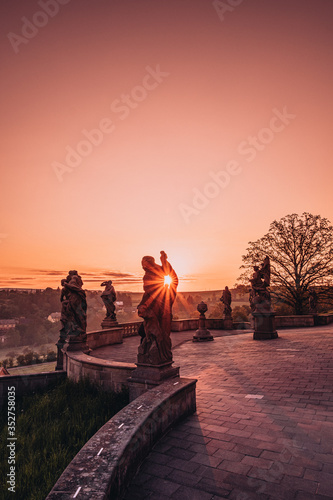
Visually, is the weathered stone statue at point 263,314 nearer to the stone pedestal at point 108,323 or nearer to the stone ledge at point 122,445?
the stone pedestal at point 108,323

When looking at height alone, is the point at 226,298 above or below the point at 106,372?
above

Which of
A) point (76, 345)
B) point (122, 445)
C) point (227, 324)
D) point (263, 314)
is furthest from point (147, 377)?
point (227, 324)

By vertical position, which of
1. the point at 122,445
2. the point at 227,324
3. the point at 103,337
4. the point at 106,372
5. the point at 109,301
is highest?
the point at 109,301

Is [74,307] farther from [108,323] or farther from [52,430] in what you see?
[108,323]

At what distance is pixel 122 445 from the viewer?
11.1 feet

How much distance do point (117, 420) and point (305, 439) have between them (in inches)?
104

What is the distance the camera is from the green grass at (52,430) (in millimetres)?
4281

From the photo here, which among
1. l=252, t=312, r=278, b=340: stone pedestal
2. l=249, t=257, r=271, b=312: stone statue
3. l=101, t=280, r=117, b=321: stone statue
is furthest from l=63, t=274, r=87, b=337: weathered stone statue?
l=252, t=312, r=278, b=340: stone pedestal

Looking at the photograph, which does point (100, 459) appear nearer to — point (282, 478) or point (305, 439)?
Result: point (282, 478)

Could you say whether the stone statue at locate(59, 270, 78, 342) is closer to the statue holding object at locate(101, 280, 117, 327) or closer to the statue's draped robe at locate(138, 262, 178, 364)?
the statue's draped robe at locate(138, 262, 178, 364)

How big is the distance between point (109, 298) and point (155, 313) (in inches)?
497

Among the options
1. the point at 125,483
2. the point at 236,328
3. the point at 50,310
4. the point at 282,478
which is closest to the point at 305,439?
the point at 282,478

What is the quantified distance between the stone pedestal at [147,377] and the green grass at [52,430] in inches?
35.2

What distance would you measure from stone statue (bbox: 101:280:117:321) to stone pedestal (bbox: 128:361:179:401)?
12341 millimetres
